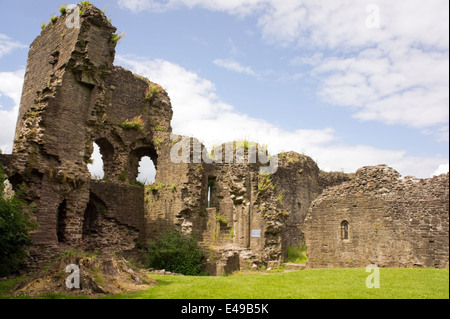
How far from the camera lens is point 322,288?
392 inches

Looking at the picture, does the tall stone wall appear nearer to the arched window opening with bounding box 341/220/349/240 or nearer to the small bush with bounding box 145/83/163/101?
the small bush with bounding box 145/83/163/101

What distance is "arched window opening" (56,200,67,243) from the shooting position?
16141 mm

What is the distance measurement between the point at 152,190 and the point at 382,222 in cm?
1242

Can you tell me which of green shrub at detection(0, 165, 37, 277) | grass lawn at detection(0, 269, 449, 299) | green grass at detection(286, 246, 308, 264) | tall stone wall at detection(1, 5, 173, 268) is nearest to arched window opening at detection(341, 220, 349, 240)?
grass lawn at detection(0, 269, 449, 299)

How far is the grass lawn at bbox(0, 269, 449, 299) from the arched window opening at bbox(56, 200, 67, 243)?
13.6ft

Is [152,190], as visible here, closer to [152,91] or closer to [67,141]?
[67,141]

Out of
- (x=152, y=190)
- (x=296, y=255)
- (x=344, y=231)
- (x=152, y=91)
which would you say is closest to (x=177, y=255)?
(x=152, y=190)

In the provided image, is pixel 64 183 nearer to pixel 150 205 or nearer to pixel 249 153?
pixel 150 205

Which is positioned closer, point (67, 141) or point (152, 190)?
point (67, 141)

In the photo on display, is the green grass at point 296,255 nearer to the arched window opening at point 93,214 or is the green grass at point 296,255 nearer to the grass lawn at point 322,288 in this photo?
the grass lawn at point 322,288

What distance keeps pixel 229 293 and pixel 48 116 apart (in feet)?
35.6
